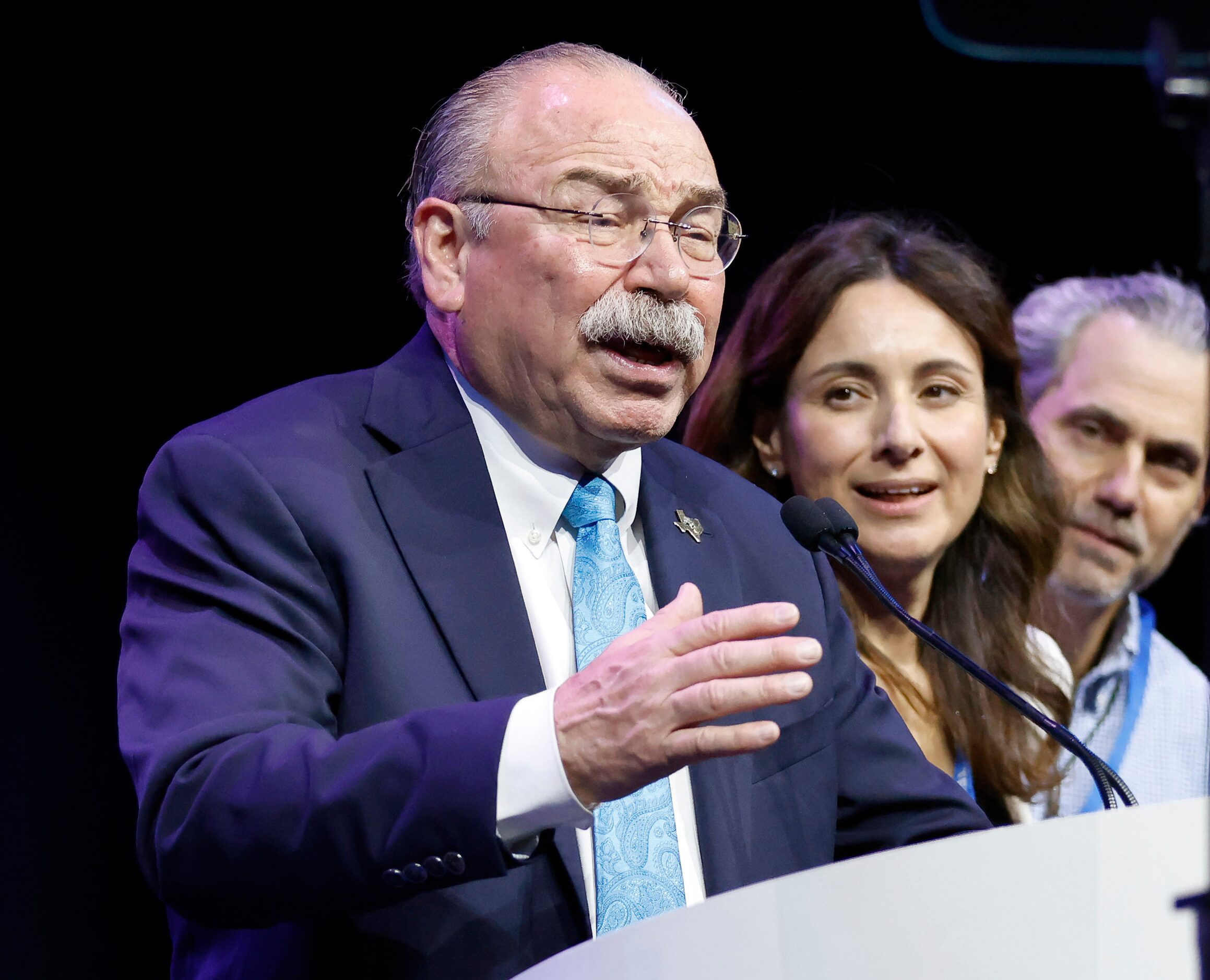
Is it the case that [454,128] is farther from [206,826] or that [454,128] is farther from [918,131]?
[918,131]

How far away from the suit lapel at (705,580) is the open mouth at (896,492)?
532mm

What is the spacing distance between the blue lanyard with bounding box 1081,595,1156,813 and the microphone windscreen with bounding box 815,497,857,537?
1.38 meters

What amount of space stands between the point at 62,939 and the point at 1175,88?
7.90 ft

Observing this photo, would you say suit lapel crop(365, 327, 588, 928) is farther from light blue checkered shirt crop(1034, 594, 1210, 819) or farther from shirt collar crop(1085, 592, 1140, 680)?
shirt collar crop(1085, 592, 1140, 680)

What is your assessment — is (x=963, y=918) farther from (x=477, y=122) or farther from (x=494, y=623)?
(x=477, y=122)

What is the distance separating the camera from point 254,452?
1.67m

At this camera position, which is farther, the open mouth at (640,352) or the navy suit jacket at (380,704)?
the open mouth at (640,352)

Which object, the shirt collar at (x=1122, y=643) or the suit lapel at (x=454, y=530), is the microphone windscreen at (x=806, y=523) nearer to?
the suit lapel at (x=454, y=530)

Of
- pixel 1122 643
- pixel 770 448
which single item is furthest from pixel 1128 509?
pixel 770 448

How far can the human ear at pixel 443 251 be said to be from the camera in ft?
6.26

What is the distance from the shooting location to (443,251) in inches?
76.2

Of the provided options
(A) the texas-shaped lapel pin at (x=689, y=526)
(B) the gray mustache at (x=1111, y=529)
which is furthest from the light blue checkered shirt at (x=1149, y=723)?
(A) the texas-shaped lapel pin at (x=689, y=526)

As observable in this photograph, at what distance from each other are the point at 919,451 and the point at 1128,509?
79 cm

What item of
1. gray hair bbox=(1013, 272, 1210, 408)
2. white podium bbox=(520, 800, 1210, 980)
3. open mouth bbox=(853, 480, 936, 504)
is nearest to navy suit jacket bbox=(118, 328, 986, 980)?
white podium bbox=(520, 800, 1210, 980)
